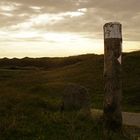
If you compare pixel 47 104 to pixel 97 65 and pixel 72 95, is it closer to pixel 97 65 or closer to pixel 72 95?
pixel 72 95

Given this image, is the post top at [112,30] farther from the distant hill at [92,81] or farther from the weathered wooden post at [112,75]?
the distant hill at [92,81]

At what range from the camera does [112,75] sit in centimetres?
1120

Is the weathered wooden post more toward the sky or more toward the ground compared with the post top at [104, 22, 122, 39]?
more toward the ground

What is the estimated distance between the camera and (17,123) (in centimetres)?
1011

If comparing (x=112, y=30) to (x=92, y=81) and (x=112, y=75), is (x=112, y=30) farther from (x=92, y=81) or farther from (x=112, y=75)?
(x=92, y=81)

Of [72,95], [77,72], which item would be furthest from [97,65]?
[72,95]

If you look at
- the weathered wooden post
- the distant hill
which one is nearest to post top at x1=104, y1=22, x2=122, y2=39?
the weathered wooden post

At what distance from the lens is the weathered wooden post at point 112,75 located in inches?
441

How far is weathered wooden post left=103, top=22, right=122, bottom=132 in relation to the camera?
1120cm

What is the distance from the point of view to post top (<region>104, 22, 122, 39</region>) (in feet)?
36.9

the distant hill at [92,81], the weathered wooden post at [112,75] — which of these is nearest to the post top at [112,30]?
the weathered wooden post at [112,75]

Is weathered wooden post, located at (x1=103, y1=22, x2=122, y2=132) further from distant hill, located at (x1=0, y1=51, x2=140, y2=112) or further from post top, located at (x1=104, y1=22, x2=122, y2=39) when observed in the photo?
distant hill, located at (x1=0, y1=51, x2=140, y2=112)

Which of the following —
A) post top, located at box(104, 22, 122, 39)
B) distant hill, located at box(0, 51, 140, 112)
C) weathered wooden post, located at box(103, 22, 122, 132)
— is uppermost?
post top, located at box(104, 22, 122, 39)

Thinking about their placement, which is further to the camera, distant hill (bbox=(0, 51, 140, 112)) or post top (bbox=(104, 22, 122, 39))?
distant hill (bbox=(0, 51, 140, 112))
